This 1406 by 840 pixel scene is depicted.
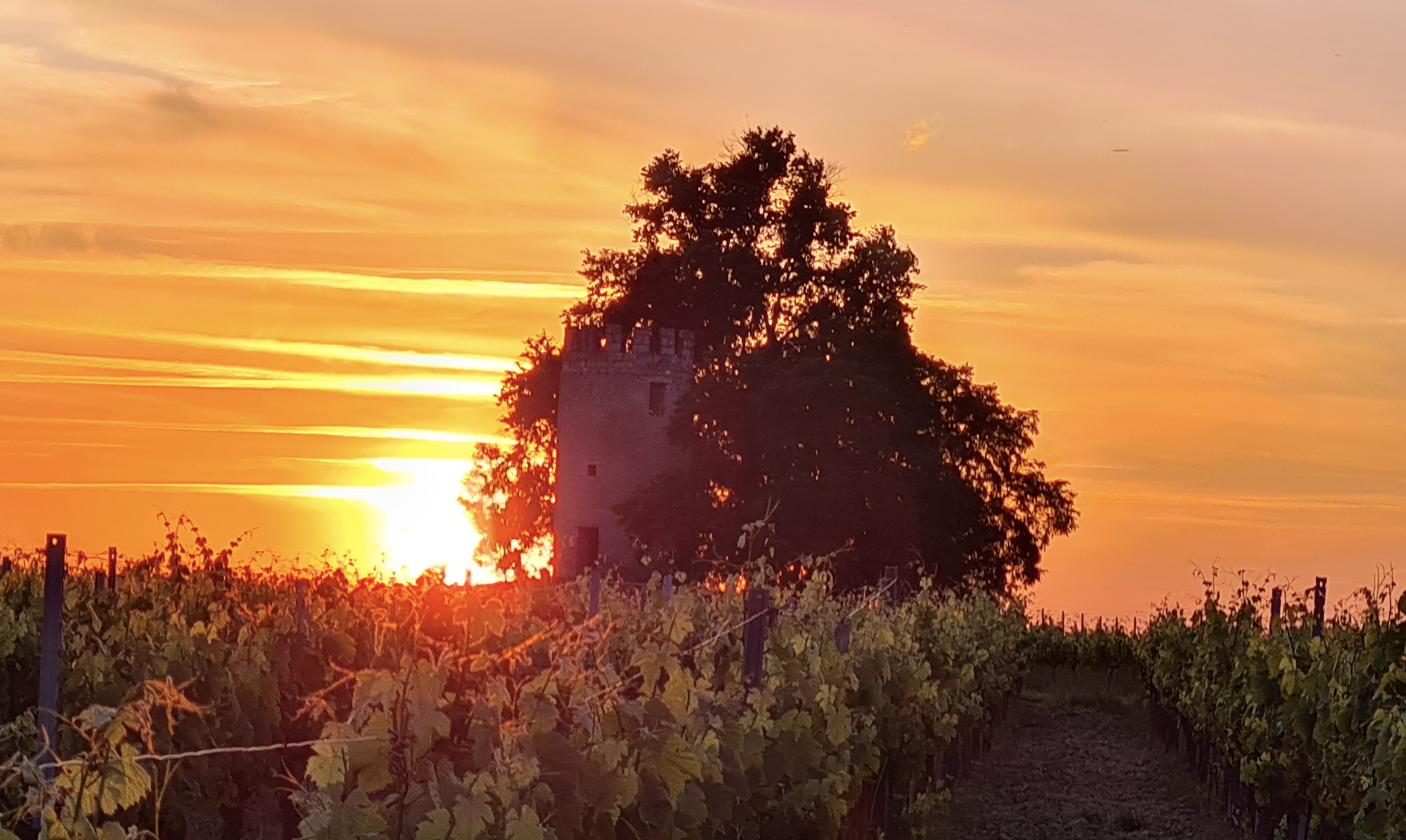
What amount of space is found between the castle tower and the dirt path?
12062 mm

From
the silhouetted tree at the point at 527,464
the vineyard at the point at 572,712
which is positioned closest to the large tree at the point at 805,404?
the silhouetted tree at the point at 527,464

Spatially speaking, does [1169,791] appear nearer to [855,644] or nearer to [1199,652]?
[1199,652]

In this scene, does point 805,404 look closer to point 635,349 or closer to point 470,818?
point 635,349

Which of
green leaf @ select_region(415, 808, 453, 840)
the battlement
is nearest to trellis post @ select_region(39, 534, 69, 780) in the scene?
green leaf @ select_region(415, 808, 453, 840)

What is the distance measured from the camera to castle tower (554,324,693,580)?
32000 mm

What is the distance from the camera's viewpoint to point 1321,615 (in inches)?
483

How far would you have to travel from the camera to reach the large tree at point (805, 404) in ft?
94.2

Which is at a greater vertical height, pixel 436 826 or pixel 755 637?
pixel 755 637

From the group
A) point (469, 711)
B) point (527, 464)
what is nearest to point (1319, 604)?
point (469, 711)

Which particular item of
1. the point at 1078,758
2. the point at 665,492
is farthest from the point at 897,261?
the point at 1078,758

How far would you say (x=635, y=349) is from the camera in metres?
32.2

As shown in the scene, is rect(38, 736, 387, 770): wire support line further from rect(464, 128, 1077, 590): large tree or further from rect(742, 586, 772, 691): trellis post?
rect(464, 128, 1077, 590): large tree

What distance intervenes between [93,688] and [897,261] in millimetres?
25771

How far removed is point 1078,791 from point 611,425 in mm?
19115
